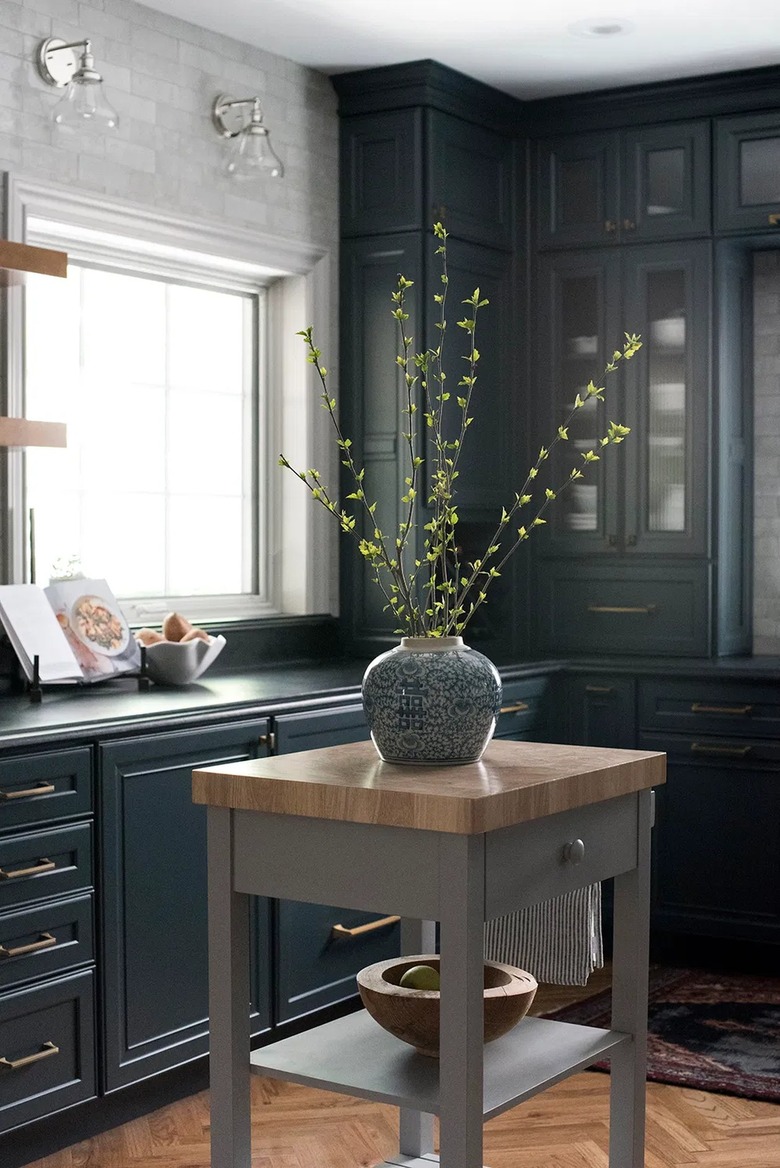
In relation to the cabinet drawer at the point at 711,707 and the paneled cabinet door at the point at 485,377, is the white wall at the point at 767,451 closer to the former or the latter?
the cabinet drawer at the point at 711,707

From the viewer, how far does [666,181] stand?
506 cm

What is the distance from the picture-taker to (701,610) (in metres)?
5.03

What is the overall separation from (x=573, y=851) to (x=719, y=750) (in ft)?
8.69

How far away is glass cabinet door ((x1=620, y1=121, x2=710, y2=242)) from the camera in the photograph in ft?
16.4

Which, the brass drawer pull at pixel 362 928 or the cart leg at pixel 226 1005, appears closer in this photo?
the cart leg at pixel 226 1005

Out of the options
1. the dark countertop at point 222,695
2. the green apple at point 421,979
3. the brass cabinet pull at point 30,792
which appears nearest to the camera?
the green apple at point 421,979

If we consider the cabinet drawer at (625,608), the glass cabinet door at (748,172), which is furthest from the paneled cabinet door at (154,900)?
the glass cabinet door at (748,172)

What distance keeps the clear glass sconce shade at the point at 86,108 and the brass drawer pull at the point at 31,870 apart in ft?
6.13

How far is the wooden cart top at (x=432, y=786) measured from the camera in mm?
2002

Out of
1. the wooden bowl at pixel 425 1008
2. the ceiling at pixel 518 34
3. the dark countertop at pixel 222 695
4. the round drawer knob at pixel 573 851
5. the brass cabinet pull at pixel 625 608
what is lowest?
the wooden bowl at pixel 425 1008

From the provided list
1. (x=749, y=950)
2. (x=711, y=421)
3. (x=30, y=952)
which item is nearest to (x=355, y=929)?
(x=30, y=952)

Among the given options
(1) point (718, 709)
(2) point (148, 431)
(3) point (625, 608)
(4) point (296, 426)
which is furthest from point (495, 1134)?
(4) point (296, 426)

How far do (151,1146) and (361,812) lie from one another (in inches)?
67.0

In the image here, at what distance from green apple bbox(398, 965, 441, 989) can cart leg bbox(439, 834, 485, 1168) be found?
0.30 m
